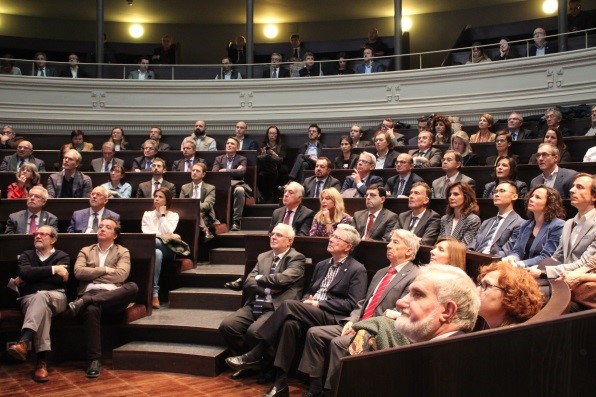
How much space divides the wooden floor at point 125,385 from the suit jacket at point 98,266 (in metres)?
0.53

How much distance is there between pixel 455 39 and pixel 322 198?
6.80 metres

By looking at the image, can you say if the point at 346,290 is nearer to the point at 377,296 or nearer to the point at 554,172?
the point at 377,296

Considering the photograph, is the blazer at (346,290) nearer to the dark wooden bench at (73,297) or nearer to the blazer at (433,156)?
the dark wooden bench at (73,297)

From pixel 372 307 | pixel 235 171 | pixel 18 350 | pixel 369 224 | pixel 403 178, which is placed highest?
pixel 235 171

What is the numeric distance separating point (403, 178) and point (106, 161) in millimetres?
2996

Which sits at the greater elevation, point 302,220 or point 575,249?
point 302,220

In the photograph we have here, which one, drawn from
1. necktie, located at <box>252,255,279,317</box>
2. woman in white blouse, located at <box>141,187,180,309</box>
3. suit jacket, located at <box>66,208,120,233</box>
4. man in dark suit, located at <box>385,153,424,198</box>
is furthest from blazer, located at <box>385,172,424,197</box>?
suit jacket, located at <box>66,208,120,233</box>

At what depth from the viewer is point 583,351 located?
0.92 metres

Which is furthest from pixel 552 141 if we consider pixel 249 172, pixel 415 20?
pixel 415 20

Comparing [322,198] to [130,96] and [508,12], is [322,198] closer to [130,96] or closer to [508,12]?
[130,96]

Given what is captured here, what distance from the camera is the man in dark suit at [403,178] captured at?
4.98 m

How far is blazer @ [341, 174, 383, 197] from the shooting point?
200 inches

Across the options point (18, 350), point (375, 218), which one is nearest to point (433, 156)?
point (375, 218)

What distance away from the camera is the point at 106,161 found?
645cm
